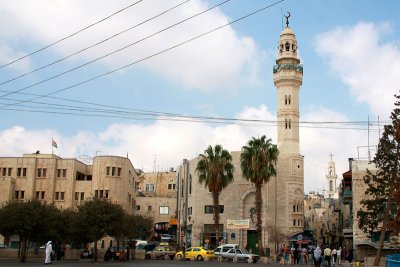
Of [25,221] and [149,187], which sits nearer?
[25,221]

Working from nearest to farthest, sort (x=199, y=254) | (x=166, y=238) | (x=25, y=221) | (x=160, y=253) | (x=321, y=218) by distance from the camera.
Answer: (x=25, y=221), (x=199, y=254), (x=160, y=253), (x=166, y=238), (x=321, y=218)

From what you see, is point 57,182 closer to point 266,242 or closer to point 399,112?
point 266,242

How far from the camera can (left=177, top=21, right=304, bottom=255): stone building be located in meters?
66.1

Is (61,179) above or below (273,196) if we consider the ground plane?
above

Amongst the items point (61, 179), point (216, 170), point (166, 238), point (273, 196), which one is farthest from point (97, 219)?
point (166, 238)

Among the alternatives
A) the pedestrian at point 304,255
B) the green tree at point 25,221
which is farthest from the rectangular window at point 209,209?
the green tree at point 25,221

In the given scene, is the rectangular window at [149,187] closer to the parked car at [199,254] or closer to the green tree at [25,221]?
the parked car at [199,254]

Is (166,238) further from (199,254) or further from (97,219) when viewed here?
(97,219)

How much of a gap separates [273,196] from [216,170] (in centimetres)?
1174

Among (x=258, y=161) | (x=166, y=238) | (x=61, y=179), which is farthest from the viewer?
(x=166, y=238)

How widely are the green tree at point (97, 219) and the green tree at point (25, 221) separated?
257 cm

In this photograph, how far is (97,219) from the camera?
4369 cm

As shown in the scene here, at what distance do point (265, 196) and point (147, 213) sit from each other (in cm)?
2618

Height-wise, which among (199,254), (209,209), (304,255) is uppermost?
(209,209)
